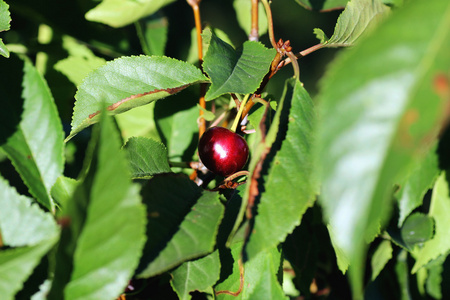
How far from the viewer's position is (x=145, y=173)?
0.72 meters

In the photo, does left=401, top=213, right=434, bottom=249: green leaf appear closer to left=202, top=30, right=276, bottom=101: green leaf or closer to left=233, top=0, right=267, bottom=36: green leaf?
left=202, top=30, right=276, bottom=101: green leaf

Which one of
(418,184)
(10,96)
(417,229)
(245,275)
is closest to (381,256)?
(417,229)

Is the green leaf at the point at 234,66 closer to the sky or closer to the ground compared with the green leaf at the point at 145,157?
closer to the sky

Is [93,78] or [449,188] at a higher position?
[93,78]

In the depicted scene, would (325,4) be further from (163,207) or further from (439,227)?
(163,207)

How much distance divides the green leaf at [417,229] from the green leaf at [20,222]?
2.29 feet

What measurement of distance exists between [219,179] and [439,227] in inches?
19.5

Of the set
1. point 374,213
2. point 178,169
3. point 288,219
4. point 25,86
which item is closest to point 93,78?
point 25,86

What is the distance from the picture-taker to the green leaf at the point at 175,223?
533mm

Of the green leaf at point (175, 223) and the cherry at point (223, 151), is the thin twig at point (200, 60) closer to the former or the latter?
the cherry at point (223, 151)

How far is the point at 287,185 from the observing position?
0.56 m

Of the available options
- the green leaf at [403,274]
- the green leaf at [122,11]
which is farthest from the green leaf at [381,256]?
the green leaf at [122,11]

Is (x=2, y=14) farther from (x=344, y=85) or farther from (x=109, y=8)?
(x=344, y=85)

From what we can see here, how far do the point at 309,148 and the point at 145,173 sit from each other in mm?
296
